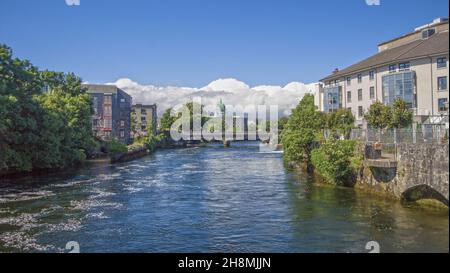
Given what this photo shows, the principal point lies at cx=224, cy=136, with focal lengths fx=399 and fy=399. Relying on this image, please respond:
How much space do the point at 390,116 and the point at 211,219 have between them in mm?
29256

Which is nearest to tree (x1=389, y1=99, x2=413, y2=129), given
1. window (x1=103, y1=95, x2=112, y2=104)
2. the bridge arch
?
the bridge arch

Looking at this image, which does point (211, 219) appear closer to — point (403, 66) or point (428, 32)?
point (403, 66)

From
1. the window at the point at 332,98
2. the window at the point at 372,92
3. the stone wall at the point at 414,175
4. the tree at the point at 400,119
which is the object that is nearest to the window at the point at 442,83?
the window at the point at 372,92

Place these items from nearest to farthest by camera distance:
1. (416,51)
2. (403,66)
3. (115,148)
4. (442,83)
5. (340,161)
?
(340,161) → (442,83) → (416,51) → (403,66) → (115,148)

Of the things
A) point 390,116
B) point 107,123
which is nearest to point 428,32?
point 390,116

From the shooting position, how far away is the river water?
18.9 metres

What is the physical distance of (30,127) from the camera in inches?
1902

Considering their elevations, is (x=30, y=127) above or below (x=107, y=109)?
below

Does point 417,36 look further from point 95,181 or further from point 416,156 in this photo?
point 95,181

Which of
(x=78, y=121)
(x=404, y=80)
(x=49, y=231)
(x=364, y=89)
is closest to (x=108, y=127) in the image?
(x=78, y=121)

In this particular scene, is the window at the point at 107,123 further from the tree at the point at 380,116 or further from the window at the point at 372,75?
the tree at the point at 380,116

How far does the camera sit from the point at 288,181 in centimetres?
4216

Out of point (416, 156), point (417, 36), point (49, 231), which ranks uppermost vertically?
point (417, 36)

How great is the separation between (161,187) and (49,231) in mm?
17153
